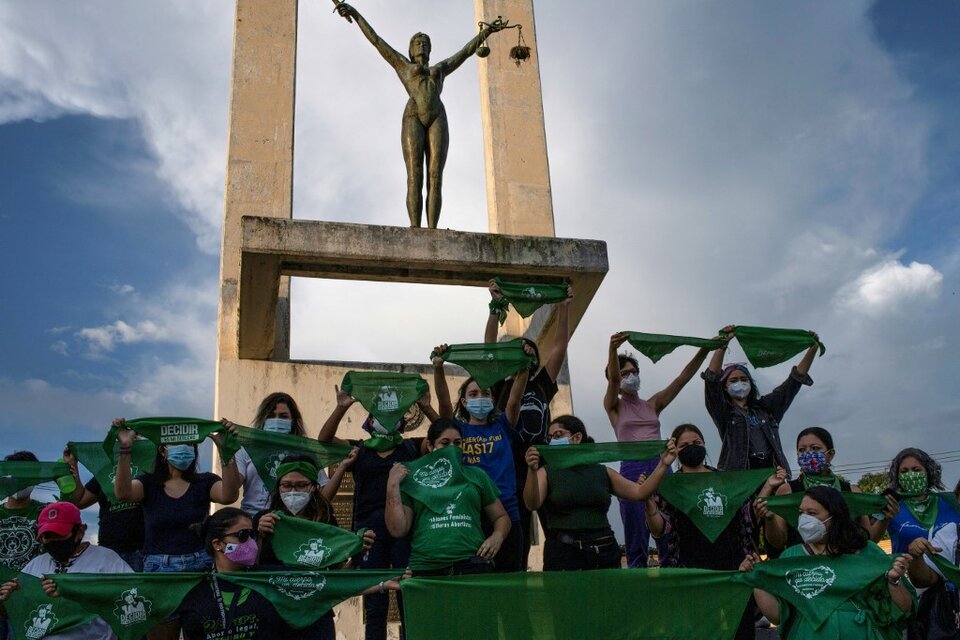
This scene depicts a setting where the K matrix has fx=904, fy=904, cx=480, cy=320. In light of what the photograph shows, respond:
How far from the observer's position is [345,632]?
9094 millimetres

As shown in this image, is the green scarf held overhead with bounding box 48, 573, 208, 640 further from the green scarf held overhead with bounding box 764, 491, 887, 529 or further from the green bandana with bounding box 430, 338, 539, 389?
the green scarf held overhead with bounding box 764, 491, 887, 529

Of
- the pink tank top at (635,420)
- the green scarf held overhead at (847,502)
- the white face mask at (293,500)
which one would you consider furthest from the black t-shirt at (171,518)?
the green scarf held overhead at (847,502)

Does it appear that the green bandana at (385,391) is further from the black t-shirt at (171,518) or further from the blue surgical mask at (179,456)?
the black t-shirt at (171,518)

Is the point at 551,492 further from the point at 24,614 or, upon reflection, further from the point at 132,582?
the point at 24,614

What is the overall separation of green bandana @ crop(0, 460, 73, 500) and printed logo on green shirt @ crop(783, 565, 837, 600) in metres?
4.89

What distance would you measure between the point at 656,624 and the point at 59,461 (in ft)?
14.0

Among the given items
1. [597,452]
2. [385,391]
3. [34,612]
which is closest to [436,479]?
[597,452]

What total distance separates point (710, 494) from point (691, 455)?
32 centimetres

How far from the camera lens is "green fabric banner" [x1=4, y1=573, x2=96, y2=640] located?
5340 mm

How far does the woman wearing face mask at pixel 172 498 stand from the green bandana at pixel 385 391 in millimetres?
1090

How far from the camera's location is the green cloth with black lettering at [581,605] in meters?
5.30

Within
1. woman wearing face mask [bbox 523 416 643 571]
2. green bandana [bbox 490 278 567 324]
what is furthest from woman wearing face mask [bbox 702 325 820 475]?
green bandana [bbox 490 278 567 324]

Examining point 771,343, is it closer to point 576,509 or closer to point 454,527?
point 576,509

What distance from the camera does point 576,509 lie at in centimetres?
590
